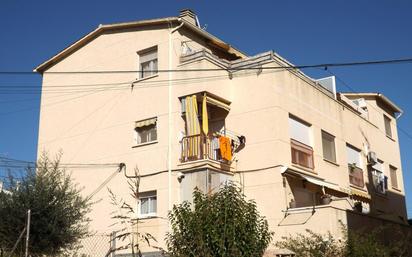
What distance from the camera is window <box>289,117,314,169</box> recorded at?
22.6m

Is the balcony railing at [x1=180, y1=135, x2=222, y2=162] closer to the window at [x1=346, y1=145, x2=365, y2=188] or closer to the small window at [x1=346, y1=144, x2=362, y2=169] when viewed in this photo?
the window at [x1=346, y1=145, x2=365, y2=188]

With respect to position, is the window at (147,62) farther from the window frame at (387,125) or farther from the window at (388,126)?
the window at (388,126)

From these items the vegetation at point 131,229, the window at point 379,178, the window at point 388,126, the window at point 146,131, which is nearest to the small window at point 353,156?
the window at point 379,178

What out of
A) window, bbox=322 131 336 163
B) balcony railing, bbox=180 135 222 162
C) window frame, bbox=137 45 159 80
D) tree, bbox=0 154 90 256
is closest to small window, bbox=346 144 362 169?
window, bbox=322 131 336 163

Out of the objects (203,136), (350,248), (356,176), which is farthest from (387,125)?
(350,248)

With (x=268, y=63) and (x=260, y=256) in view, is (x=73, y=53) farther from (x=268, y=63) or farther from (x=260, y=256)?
(x=260, y=256)

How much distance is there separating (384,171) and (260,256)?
23.8 metres

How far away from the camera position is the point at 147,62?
24516mm

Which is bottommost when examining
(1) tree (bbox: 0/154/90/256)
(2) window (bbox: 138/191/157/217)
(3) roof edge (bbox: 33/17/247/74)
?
(1) tree (bbox: 0/154/90/256)

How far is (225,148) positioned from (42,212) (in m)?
7.61

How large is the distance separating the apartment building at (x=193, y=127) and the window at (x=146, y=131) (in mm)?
53

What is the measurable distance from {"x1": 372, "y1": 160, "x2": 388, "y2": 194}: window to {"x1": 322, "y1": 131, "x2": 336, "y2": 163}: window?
199 inches

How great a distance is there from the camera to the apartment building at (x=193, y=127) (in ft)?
69.1

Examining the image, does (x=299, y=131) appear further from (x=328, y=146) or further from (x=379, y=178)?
(x=379, y=178)
